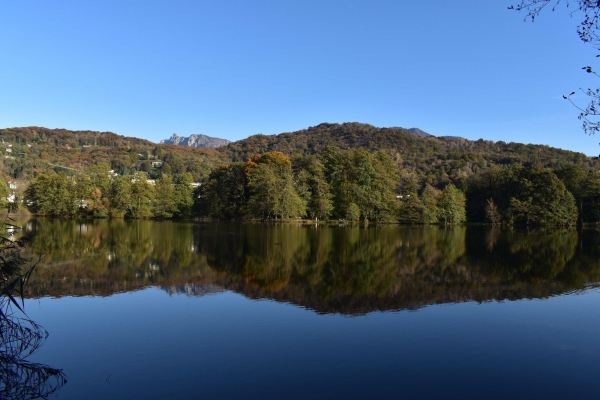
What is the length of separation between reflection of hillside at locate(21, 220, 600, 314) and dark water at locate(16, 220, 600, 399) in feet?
0.27

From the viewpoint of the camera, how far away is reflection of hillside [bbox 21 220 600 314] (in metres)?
13.0

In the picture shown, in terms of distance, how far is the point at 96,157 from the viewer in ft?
336

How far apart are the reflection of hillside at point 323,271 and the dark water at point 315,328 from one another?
0.27 feet

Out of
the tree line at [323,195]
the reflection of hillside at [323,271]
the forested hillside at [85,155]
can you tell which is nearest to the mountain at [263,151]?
the forested hillside at [85,155]

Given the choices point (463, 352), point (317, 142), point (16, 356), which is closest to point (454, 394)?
point (463, 352)

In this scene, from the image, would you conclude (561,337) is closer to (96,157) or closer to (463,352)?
Result: (463,352)

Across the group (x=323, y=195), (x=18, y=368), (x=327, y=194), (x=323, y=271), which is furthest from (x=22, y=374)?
(x=327, y=194)

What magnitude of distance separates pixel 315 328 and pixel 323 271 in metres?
7.16

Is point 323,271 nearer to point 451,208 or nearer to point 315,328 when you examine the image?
point 315,328

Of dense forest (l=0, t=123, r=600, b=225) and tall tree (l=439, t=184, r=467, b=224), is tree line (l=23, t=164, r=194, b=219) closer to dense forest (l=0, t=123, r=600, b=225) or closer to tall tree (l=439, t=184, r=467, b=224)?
dense forest (l=0, t=123, r=600, b=225)

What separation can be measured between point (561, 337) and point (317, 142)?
12503cm

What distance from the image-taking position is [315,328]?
31.3ft

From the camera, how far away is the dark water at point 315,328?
22.0 ft

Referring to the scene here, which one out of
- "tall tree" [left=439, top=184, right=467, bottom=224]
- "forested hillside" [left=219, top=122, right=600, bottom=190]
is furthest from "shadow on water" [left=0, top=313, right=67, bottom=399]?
"forested hillside" [left=219, top=122, right=600, bottom=190]
